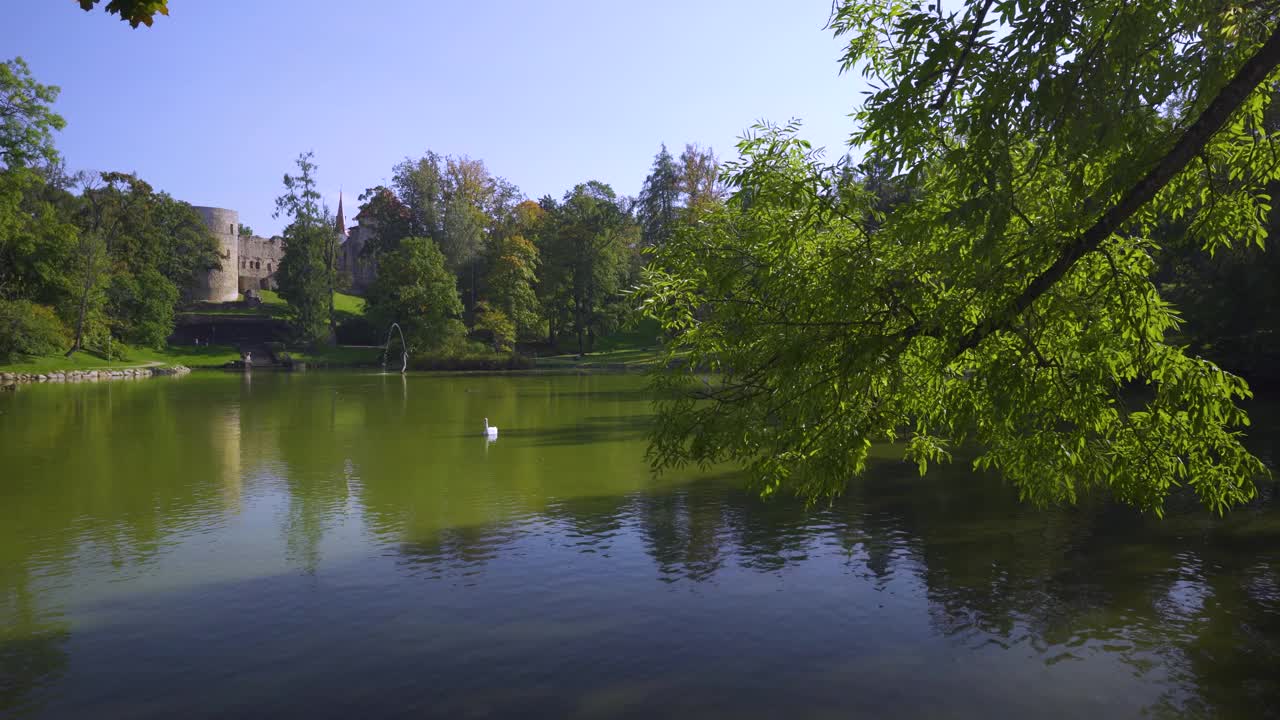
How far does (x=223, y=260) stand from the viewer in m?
84.0

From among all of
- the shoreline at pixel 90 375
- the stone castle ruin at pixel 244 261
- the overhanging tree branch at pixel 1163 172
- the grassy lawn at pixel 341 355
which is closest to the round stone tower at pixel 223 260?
the stone castle ruin at pixel 244 261

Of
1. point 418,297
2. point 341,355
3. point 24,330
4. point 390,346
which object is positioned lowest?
point 341,355

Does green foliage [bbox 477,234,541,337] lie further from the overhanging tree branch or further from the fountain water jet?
the overhanging tree branch

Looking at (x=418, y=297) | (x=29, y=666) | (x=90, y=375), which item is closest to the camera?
(x=29, y=666)

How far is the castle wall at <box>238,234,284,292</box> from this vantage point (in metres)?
91.2

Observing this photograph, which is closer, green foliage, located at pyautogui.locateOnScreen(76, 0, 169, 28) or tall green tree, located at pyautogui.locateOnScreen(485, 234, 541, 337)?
green foliage, located at pyautogui.locateOnScreen(76, 0, 169, 28)

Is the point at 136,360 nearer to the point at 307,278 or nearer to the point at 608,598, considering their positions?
the point at 307,278

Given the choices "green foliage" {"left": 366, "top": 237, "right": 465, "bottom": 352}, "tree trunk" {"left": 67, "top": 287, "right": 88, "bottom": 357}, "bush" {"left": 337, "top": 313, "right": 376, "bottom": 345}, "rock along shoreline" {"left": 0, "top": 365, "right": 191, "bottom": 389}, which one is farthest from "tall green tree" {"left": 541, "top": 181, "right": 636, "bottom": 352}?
"tree trunk" {"left": 67, "top": 287, "right": 88, "bottom": 357}

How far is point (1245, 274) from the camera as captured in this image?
85.2 feet

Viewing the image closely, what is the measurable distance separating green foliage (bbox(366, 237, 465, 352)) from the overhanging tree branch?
58.6 metres

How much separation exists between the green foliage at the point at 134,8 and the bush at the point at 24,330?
5204 cm

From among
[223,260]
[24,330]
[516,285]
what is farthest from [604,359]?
[223,260]

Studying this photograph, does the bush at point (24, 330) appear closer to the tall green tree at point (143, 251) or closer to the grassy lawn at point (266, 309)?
the tall green tree at point (143, 251)

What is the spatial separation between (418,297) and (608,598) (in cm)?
5609
